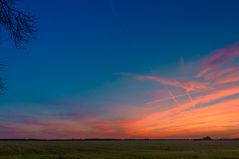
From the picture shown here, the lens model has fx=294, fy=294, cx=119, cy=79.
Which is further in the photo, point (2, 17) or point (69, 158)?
point (69, 158)

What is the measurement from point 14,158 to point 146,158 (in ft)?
44.6

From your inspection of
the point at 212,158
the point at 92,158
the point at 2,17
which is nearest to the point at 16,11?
the point at 2,17

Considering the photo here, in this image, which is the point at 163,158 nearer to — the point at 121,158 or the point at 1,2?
the point at 121,158

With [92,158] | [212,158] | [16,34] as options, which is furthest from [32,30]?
[212,158]

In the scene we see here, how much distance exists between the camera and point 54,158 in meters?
29.8

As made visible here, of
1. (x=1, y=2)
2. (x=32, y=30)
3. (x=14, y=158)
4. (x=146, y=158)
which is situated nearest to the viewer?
(x=1, y=2)

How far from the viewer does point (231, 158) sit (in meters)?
32.9

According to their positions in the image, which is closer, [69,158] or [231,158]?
[69,158]

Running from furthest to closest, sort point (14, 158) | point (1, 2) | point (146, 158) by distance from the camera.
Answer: point (146, 158) < point (14, 158) < point (1, 2)

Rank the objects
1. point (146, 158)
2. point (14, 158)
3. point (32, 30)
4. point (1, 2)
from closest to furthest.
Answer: point (1, 2)
point (32, 30)
point (14, 158)
point (146, 158)

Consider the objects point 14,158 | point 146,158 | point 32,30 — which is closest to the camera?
point 32,30

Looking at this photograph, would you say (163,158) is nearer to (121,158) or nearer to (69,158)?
(121,158)

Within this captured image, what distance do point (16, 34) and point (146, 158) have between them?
27.6 meters

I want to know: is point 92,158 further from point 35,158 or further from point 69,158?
point 35,158
